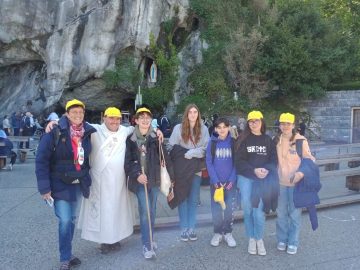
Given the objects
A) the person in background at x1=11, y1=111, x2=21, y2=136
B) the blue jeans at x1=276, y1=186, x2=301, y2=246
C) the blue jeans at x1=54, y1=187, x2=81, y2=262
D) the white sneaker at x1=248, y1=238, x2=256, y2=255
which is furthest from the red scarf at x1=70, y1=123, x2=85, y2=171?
the person in background at x1=11, y1=111, x2=21, y2=136

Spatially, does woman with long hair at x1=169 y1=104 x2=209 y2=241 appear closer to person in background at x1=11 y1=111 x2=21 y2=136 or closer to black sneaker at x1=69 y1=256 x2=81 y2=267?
black sneaker at x1=69 y1=256 x2=81 y2=267

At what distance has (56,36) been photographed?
22219mm

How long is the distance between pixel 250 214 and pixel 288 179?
25.6 inches

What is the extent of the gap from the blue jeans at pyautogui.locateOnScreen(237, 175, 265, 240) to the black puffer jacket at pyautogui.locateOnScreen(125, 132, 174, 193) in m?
1.07

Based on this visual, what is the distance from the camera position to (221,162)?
4.68m

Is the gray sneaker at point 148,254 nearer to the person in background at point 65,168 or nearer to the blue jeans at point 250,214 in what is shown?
the person in background at point 65,168

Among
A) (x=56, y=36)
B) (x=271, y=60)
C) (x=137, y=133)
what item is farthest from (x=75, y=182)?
(x=56, y=36)

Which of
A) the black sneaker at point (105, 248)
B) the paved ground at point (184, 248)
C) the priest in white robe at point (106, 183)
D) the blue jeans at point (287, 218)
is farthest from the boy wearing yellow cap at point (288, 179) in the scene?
the black sneaker at point (105, 248)

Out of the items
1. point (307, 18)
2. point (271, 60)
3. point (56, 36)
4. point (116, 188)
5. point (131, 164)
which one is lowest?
point (116, 188)

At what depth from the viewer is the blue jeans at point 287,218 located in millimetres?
4590

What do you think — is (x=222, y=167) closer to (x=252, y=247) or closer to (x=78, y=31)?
(x=252, y=247)

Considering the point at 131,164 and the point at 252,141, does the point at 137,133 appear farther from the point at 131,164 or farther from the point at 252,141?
the point at 252,141

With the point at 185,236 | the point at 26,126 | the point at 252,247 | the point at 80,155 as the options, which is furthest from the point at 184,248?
the point at 26,126

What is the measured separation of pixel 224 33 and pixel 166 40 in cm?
371
